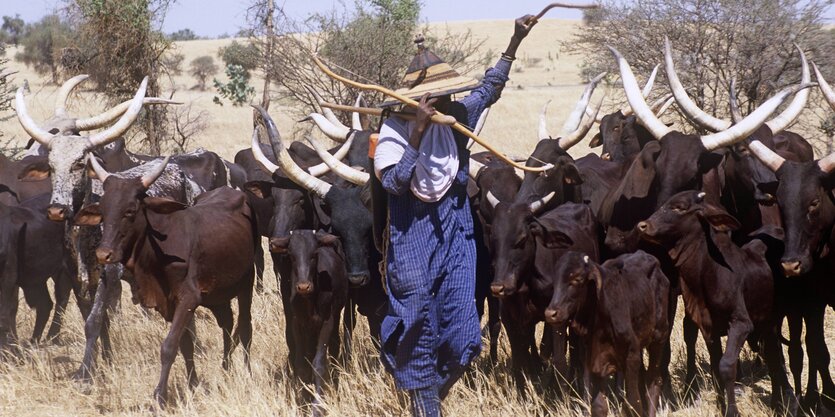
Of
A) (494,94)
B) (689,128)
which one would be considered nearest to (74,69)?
(689,128)

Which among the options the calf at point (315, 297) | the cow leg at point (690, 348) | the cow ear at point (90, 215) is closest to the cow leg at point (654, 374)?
the cow leg at point (690, 348)

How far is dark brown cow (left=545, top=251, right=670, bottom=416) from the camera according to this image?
17.5ft

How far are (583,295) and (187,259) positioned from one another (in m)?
2.75

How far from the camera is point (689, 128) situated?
587 inches

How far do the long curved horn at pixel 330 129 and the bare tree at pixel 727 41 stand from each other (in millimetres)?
7534

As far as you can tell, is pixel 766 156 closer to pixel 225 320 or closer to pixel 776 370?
pixel 776 370

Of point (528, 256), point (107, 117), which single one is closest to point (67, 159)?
point (107, 117)

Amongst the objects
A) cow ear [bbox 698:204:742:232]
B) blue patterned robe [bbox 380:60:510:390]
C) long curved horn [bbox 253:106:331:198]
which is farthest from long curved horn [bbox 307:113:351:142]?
cow ear [bbox 698:204:742:232]

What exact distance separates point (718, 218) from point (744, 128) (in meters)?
0.93

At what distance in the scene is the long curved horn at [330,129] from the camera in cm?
794

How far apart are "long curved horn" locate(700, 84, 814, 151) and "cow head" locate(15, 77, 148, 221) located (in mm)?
4130

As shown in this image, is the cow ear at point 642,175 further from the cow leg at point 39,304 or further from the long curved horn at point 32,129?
the cow leg at point 39,304

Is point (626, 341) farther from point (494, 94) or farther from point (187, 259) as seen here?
point (187, 259)

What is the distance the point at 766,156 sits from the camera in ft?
20.7
